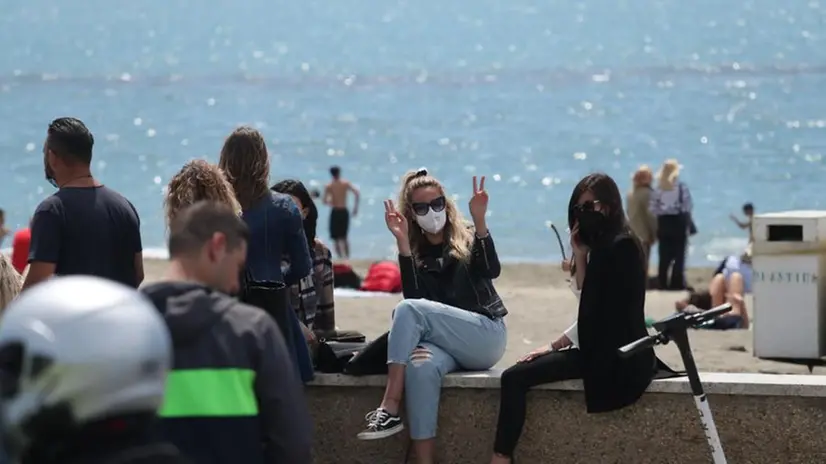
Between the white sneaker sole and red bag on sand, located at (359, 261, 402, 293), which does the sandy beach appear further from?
the white sneaker sole

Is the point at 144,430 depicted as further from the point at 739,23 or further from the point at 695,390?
the point at 739,23

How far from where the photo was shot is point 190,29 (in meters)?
135

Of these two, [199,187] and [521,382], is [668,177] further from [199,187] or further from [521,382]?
[199,187]

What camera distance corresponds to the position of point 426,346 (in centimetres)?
639

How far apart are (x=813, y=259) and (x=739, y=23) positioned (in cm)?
11000

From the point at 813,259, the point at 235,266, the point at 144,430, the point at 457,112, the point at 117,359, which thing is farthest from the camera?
the point at 457,112

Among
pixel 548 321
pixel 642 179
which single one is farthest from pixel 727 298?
pixel 642 179

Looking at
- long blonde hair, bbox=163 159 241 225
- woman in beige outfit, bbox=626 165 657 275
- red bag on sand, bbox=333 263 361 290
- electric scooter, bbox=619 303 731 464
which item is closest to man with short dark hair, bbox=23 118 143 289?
long blonde hair, bbox=163 159 241 225

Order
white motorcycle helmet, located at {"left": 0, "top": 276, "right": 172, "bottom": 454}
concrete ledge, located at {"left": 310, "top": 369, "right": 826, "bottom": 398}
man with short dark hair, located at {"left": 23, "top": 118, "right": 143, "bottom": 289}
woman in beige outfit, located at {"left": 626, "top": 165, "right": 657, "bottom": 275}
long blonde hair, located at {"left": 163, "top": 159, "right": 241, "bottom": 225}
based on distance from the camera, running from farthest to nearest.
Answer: woman in beige outfit, located at {"left": 626, "top": 165, "right": 657, "bottom": 275} < concrete ledge, located at {"left": 310, "top": 369, "right": 826, "bottom": 398} < man with short dark hair, located at {"left": 23, "top": 118, "right": 143, "bottom": 289} < long blonde hair, located at {"left": 163, "top": 159, "right": 241, "bottom": 225} < white motorcycle helmet, located at {"left": 0, "top": 276, "right": 172, "bottom": 454}

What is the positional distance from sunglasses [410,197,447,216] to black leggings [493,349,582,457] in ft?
2.45

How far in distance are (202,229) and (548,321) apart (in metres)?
12.0

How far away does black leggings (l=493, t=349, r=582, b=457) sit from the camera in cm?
625

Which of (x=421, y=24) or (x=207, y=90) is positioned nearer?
(x=207, y=90)

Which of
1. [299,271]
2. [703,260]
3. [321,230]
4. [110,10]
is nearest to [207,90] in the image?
[321,230]
